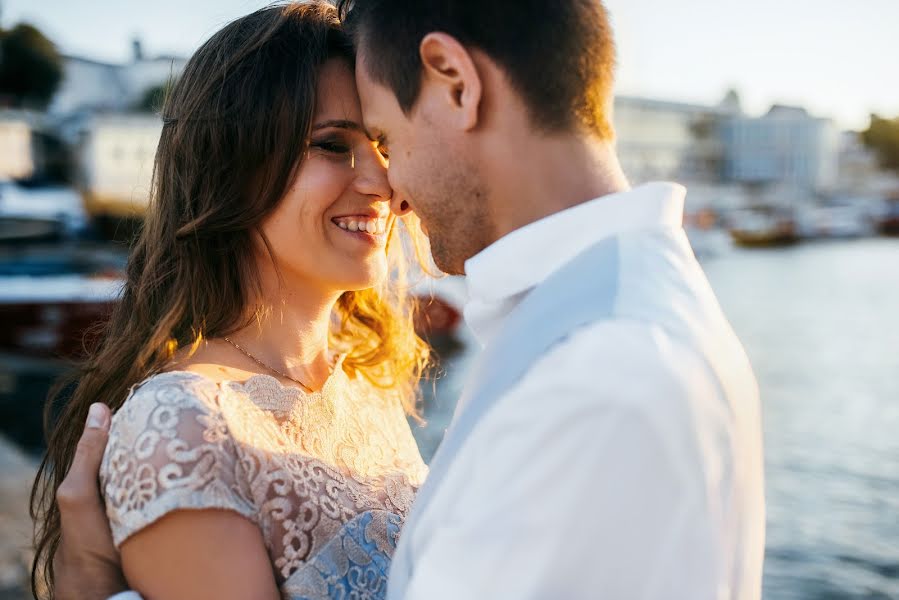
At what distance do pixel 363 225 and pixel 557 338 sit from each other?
1.03m

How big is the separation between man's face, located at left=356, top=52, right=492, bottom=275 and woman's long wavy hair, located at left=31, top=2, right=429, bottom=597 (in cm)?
39

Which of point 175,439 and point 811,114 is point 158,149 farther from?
point 811,114

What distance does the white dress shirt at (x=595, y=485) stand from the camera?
1.17m

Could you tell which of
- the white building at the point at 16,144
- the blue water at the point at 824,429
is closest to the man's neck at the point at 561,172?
the blue water at the point at 824,429

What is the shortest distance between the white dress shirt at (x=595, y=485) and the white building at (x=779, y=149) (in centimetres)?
8163

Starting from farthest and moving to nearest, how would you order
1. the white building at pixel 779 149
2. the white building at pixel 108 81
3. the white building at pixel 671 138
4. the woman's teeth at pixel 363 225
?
the white building at pixel 779 149
the white building at pixel 671 138
the white building at pixel 108 81
the woman's teeth at pixel 363 225

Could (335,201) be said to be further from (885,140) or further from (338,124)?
(885,140)

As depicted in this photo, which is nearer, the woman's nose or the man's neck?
the man's neck

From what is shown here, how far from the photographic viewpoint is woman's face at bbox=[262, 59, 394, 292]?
2145 mm

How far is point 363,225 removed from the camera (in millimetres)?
2227

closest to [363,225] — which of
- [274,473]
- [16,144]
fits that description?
[274,473]

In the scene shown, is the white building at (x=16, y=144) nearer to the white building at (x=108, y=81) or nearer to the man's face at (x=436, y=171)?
the white building at (x=108, y=81)

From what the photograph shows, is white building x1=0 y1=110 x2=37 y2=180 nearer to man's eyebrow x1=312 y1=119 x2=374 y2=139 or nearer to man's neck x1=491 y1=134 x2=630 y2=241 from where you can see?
man's eyebrow x1=312 y1=119 x2=374 y2=139

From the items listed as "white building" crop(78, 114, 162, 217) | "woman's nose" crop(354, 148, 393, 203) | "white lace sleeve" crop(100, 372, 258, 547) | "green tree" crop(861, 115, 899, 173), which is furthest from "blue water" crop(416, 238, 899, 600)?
"green tree" crop(861, 115, 899, 173)
